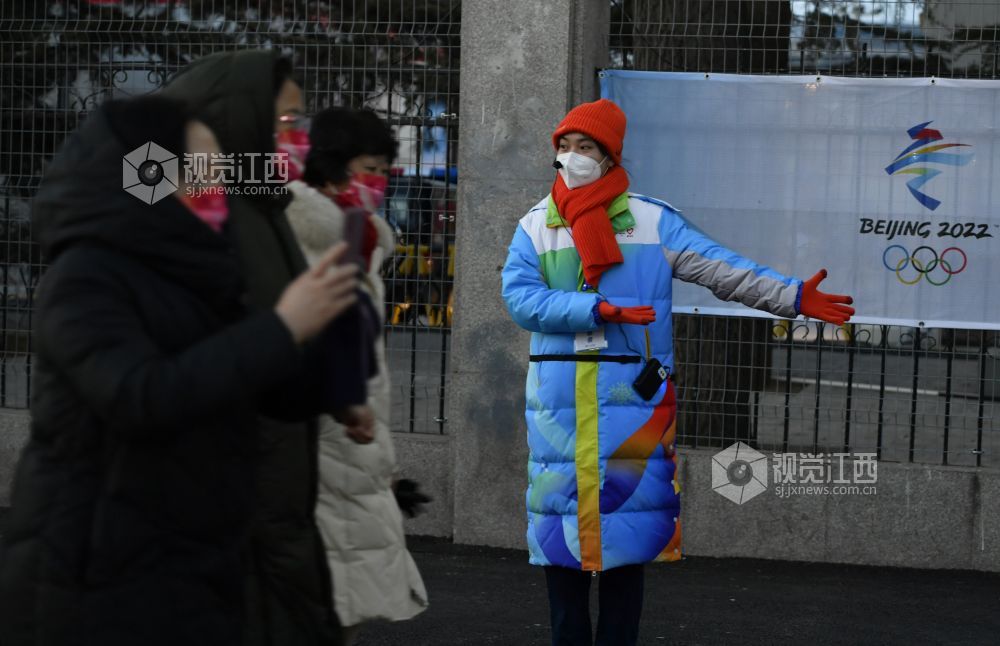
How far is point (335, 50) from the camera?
7.61m

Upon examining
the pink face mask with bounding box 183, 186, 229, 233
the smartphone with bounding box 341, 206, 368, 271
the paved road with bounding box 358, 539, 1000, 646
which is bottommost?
the paved road with bounding box 358, 539, 1000, 646

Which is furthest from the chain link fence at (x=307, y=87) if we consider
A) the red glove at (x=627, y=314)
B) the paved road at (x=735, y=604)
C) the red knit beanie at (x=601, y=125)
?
the red glove at (x=627, y=314)

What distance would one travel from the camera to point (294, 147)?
3.00 metres

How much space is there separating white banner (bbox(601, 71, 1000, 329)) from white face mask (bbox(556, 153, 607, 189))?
2.35 meters

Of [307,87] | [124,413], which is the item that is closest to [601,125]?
[124,413]

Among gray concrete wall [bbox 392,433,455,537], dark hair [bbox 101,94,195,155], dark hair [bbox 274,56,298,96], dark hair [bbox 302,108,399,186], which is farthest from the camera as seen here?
gray concrete wall [bbox 392,433,455,537]

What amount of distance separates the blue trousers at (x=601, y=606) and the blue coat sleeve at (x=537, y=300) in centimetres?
84

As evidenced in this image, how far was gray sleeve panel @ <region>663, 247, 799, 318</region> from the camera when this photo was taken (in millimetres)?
4758

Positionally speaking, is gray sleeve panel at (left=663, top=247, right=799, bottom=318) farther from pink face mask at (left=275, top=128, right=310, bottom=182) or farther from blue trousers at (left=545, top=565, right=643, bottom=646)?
pink face mask at (left=275, top=128, right=310, bottom=182)

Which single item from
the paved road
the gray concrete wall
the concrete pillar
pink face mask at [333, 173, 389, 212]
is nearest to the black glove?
pink face mask at [333, 173, 389, 212]

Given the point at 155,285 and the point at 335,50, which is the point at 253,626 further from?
the point at 335,50

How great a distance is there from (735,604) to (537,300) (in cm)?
228

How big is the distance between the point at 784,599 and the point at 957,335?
1.81m

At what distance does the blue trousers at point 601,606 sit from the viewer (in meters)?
4.67
